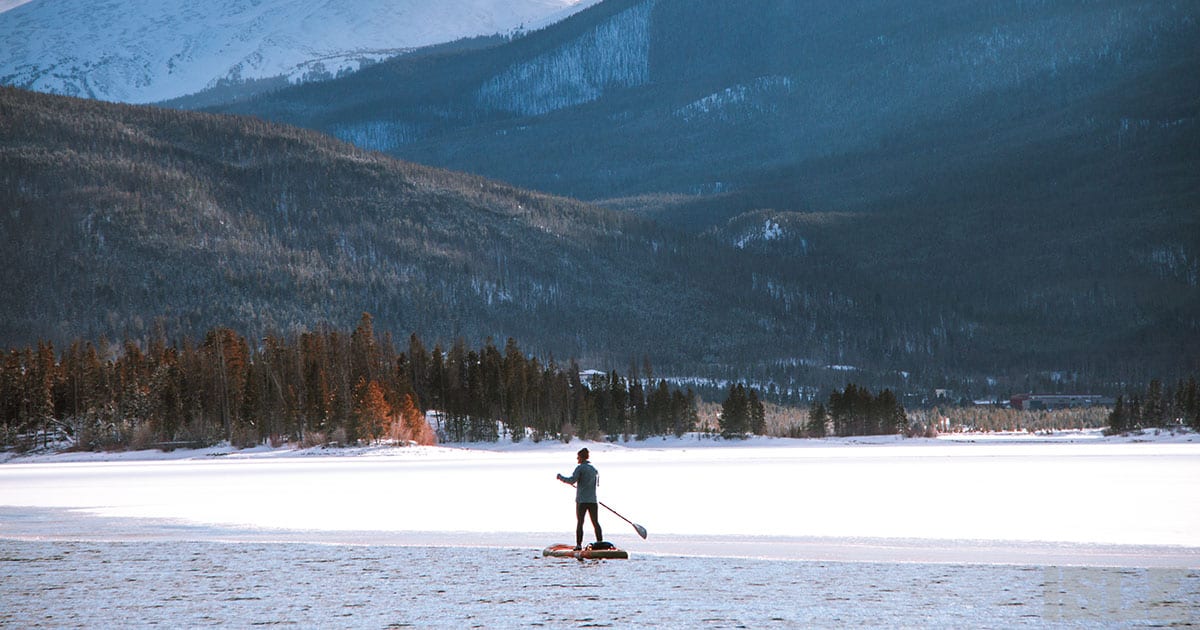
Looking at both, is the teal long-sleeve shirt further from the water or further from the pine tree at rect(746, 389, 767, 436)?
the pine tree at rect(746, 389, 767, 436)

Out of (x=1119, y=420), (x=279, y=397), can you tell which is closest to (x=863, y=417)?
(x=1119, y=420)

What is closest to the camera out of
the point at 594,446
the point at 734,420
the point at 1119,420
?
the point at 594,446

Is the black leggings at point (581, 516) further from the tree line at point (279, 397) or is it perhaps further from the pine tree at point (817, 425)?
the pine tree at point (817, 425)

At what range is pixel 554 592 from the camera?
84.5 ft

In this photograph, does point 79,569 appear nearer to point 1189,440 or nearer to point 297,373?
point 297,373

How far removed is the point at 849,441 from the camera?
13438 cm

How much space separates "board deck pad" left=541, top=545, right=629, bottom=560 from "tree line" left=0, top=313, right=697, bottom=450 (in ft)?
206

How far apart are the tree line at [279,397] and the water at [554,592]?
207 ft

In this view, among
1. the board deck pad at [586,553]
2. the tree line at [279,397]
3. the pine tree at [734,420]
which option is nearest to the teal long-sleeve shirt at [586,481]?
the board deck pad at [586,553]

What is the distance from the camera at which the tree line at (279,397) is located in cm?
10094

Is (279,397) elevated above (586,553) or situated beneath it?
elevated above

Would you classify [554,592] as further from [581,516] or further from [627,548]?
[627,548]

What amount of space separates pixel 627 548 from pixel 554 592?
666cm

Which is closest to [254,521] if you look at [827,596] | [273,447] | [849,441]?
[827,596]
